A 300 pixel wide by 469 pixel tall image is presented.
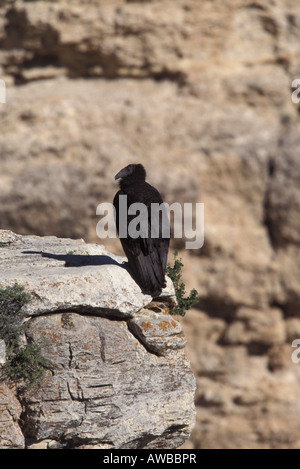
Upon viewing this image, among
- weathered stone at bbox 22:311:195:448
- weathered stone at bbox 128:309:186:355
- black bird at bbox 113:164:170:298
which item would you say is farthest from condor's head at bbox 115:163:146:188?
weathered stone at bbox 22:311:195:448

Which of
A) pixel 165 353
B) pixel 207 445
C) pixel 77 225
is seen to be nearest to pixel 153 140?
pixel 77 225

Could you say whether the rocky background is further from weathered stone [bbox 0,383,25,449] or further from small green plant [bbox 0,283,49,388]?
weathered stone [bbox 0,383,25,449]

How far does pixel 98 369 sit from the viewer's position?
300 inches

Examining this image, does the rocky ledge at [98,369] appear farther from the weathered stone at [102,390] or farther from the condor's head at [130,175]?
the condor's head at [130,175]

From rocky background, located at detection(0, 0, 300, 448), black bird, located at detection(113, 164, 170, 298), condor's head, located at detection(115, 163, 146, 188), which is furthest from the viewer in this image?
rocky background, located at detection(0, 0, 300, 448)

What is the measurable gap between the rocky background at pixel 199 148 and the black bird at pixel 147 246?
8866mm

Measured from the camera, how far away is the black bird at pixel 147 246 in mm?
8672

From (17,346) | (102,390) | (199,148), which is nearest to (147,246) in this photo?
(102,390)

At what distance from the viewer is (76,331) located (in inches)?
301

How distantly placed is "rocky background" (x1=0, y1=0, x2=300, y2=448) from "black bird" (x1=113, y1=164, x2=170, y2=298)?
887 centimetres

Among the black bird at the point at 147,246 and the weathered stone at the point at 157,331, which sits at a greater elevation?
the black bird at the point at 147,246

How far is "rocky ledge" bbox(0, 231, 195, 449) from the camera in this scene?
7289 millimetres

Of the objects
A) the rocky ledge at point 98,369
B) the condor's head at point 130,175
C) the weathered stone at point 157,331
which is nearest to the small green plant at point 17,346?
the rocky ledge at point 98,369

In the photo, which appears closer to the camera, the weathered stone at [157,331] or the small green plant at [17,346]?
the small green plant at [17,346]
